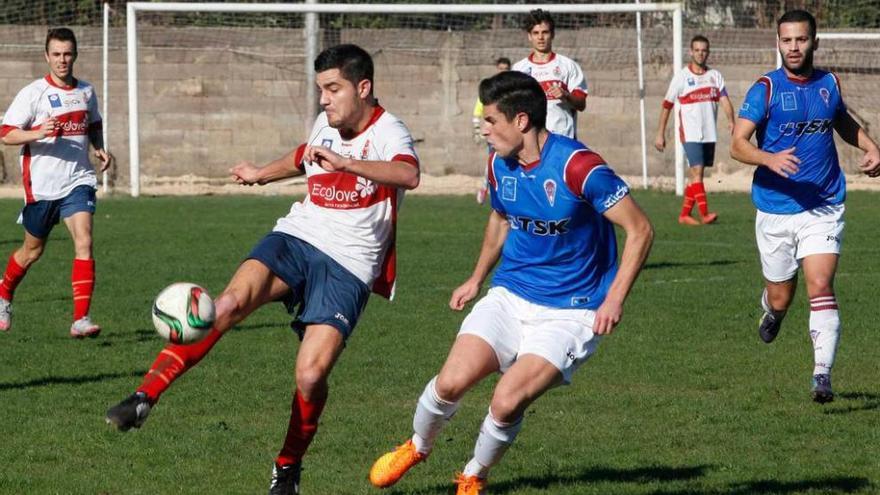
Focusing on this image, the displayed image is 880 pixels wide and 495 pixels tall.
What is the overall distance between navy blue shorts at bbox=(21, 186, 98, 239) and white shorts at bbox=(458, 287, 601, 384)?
18.5 ft

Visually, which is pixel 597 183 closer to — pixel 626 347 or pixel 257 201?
pixel 626 347

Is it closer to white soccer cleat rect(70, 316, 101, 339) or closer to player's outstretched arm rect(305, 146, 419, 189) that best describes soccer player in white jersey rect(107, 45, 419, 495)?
player's outstretched arm rect(305, 146, 419, 189)

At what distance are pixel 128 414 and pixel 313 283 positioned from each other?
46.3 inches

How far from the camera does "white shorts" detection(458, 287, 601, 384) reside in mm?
5879

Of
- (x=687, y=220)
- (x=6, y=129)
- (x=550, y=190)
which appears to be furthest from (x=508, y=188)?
(x=687, y=220)

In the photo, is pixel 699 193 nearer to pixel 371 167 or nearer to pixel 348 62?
pixel 348 62

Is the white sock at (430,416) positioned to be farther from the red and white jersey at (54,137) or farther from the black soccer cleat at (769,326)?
the red and white jersey at (54,137)

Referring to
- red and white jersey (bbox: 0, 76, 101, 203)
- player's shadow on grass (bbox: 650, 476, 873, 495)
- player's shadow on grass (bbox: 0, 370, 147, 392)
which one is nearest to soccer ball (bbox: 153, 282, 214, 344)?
player's shadow on grass (bbox: 650, 476, 873, 495)

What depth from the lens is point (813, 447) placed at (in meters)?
7.14

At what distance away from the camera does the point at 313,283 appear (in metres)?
6.54

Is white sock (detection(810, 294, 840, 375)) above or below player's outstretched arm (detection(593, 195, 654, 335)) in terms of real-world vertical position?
below

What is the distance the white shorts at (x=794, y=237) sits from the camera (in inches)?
331

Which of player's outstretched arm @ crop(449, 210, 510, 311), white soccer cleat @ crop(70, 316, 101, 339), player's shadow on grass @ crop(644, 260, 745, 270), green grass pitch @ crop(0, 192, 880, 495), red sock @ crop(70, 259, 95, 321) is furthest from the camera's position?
player's shadow on grass @ crop(644, 260, 745, 270)

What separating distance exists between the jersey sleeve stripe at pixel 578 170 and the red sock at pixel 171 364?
63.5 inches
